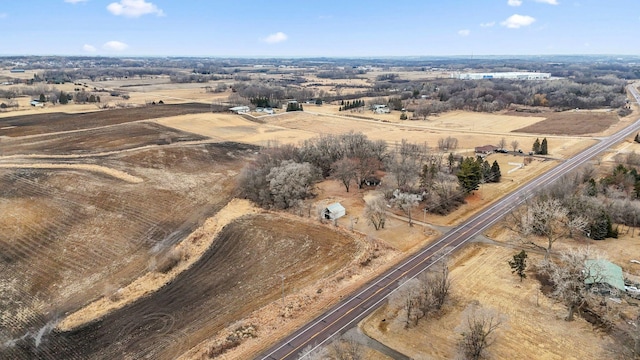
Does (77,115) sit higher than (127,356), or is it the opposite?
(77,115)

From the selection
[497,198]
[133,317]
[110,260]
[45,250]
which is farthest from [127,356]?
[497,198]

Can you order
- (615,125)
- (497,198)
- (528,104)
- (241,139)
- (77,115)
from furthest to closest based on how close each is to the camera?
1. (528,104)
2. (77,115)
3. (615,125)
4. (241,139)
5. (497,198)

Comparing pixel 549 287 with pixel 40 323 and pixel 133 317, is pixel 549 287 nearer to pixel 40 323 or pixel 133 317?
pixel 133 317

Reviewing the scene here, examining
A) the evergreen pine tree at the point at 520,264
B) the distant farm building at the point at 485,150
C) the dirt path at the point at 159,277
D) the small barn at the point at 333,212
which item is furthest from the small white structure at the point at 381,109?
the evergreen pine tree at the point at 520,264

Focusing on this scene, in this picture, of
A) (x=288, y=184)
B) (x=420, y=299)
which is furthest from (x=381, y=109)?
(x=420, y=299)

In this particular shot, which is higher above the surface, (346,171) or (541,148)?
(346,171)

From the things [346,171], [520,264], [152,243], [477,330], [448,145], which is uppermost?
[346,171]

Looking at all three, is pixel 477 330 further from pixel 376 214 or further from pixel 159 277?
pixel 159 277

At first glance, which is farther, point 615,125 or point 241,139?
point 615,125
